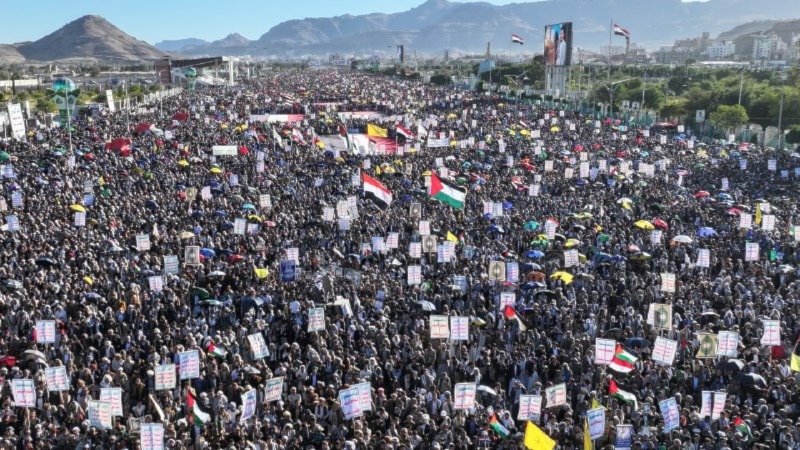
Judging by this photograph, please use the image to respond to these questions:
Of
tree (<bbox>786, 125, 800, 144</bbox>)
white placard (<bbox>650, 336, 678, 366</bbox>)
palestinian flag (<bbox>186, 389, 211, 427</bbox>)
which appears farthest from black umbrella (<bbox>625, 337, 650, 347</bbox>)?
tree (<bbox>786, 125, 800, 144</bbox>)

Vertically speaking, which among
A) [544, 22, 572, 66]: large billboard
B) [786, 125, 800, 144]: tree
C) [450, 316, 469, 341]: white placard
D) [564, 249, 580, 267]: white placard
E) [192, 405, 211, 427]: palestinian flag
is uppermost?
[544, 22, 572, 66]: large billboard

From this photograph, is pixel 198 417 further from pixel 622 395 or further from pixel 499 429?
pixel 622 395

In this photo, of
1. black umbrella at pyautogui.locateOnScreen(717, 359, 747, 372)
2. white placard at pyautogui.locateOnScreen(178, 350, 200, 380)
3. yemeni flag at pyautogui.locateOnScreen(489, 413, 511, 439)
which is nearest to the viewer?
yemeni flag at pyautogui.locateOnScreen(489, 413, 511, 439)

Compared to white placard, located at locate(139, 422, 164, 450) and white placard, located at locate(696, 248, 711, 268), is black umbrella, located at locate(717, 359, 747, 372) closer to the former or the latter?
white placard, located at locate(696, 248, 711, 268)

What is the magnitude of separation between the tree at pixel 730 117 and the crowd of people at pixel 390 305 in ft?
64.7

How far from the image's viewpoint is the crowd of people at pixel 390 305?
11.9 m

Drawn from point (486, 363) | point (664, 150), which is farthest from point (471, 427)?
point (664, 150)

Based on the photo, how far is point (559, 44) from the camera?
80.3 meters

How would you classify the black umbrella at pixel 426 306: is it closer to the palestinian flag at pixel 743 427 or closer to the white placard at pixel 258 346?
the white placard at pixel 258 346

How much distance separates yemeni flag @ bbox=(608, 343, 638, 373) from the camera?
45.1 ft

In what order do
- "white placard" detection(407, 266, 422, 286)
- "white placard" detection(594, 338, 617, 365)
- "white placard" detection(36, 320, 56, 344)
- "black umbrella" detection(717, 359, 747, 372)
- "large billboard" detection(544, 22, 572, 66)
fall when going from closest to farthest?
"white placard" detection(594, 338, 617, 365), "black umbrella" detection(717, 359, 747, 372), "white placard" detection(36, 320, 56, 344), "white placard" detection(407, 266, 422, 286), "large billboard" detection(544, 22, 572, 66)

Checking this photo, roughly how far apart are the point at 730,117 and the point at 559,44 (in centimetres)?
2989

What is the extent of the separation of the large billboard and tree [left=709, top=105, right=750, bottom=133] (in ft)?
86.2

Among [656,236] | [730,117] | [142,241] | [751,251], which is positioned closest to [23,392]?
[142,241]
